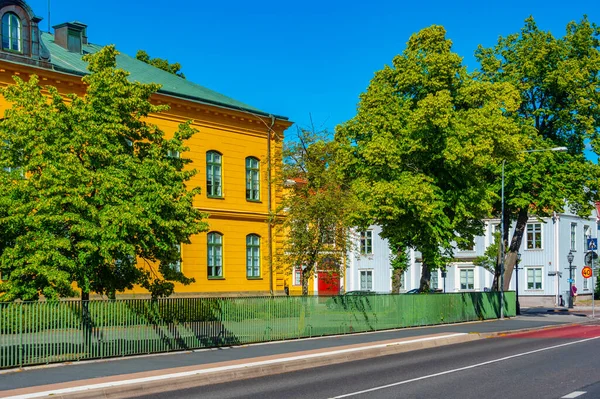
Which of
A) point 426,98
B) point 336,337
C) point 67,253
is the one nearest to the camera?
point 67,253

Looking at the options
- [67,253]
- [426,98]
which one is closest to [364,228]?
[426,98]

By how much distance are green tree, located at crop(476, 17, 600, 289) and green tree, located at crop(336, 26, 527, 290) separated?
17.7 feet

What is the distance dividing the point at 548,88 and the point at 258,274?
19081 mm

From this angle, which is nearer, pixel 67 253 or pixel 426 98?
pixel 67 253

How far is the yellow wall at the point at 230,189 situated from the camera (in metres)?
37.0

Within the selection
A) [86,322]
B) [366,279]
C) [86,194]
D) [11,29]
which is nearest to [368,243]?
[366,279]

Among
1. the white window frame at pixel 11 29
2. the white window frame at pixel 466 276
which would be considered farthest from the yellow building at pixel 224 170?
the white window frame at pixel 466 276

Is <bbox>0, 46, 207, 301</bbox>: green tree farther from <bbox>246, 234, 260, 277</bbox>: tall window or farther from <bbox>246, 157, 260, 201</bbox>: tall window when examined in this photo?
<bbox>246, 157, 260, 201</bbox>: tall window

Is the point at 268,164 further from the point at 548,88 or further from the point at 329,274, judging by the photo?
the point at 548,88

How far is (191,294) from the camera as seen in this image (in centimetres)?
3669

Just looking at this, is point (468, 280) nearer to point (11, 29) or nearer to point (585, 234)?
point (585, 234)

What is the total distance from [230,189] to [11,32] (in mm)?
12795

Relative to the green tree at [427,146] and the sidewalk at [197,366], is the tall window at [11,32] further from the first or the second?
the sidewalk at [197,366]

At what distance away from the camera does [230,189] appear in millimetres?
39188
